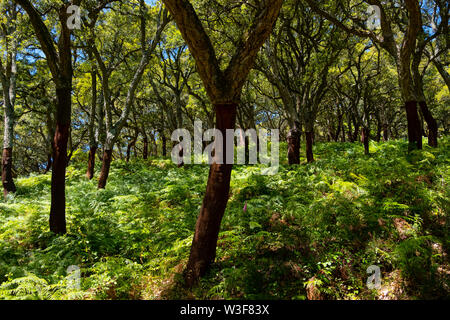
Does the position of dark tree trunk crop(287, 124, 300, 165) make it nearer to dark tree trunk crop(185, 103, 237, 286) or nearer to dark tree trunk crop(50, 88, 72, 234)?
dark tree trunk crop(185, 103, 237, 286)

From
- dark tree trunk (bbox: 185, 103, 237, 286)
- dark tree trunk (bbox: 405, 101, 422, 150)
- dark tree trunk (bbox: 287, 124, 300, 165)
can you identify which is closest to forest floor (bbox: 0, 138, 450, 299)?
dark tree trunk (bbox: 185, 103, 237, 286)

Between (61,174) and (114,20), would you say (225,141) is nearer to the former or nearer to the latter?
(61,174)

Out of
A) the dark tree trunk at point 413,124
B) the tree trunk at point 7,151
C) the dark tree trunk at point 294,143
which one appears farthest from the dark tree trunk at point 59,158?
the dark tree trunk at point 413,124

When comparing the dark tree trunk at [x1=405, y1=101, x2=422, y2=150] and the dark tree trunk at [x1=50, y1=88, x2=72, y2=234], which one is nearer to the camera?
the dark tree trunk at [x1=50, y1=88, x2=72, y2=234]

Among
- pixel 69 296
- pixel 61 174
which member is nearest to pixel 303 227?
pixel 69 296

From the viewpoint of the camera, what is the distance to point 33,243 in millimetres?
5684

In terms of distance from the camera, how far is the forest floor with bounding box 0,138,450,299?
12.1 ft

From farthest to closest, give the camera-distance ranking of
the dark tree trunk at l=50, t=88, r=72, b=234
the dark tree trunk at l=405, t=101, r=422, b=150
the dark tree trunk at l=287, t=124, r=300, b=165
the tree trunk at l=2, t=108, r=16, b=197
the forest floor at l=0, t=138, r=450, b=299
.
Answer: the tree trunk at l=2, t=108, r=16, b=197 → the dark tree trunk at l=287, t=124, r=300, b=165 → the dark tree trunk at l=405, t=101, r=422, b=150 → the dark tree trunk at l=50, t=88, r=72, b=234 → the forest floor at l=0, t=138, r=450, b=299

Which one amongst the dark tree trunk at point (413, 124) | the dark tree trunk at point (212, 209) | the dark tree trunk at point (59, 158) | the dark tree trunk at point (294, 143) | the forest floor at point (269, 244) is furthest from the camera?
the dark tree trunk at point (294, 143)

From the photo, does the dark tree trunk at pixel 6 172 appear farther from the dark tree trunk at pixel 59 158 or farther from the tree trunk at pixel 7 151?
the dark tree trunk at pixel 59 158

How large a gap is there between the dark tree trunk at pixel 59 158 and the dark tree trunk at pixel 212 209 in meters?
3.72

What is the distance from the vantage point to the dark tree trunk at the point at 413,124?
7.93m

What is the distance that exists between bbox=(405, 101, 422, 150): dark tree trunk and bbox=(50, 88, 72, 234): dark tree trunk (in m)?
9.86
